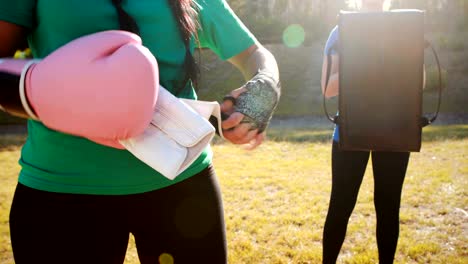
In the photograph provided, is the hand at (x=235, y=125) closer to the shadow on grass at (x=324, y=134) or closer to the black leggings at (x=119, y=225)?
the black leggings at (x=119, y=225)

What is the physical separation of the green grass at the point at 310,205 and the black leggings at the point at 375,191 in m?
0.83

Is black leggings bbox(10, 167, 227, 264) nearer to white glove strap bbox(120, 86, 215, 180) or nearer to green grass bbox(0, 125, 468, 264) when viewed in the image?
white glove strap bbox(120, 86, 215, 180)

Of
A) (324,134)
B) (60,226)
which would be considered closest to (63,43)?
(60,226)

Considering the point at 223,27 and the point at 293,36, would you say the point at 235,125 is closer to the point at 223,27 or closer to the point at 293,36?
the point at 223,27

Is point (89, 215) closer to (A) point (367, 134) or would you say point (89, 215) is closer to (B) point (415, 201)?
(A) point (367, 134)

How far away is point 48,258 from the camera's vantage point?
105 cm

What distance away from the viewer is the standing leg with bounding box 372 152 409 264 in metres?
2.28

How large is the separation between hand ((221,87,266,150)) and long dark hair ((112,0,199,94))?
19 cm

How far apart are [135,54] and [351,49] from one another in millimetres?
1492

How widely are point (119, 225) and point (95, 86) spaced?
0.45 meters

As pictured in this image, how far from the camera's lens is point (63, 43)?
1034 millimetres

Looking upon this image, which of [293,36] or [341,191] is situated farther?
[293,36]

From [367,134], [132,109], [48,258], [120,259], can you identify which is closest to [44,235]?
[48,258]

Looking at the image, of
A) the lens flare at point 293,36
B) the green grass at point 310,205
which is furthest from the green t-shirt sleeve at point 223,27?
the lens flare at point 293,36
